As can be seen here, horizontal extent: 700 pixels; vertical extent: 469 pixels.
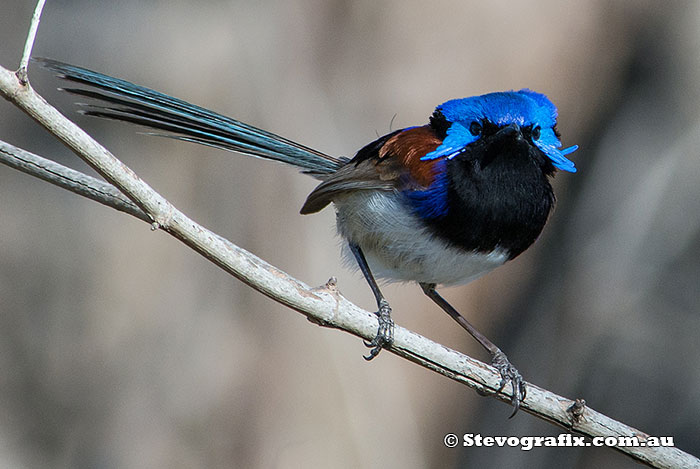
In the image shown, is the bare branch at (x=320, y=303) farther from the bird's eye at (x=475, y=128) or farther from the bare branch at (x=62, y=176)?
the bird's eye at (x=475, y=128)

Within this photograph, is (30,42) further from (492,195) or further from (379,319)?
(492,195)

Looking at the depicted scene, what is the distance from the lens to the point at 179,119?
3607 millimetres

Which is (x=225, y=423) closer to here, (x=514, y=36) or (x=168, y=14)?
(x=168, y=14)

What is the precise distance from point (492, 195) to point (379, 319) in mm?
665

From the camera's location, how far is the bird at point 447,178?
3236mm

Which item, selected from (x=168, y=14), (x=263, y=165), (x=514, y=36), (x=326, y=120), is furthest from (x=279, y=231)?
(x=514, y=36)

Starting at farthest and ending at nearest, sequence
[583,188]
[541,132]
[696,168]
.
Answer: [583,188], [696,168], [541,132]

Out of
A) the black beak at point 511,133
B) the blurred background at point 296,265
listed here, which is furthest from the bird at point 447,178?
the blurred background at point 296,265

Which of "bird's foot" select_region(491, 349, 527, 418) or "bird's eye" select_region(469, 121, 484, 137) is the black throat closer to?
"bird's eye" select_region(469, 121, 484, 137)

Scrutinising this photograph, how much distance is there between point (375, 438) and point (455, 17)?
9.80ft

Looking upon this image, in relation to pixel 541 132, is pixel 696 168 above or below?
above

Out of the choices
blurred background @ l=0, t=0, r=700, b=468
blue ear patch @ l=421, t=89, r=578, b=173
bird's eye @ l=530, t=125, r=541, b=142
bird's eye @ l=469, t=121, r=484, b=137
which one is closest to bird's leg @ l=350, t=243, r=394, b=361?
blue ear patch @ l=421, t=89, r=578, b=173

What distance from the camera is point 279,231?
18.0 feet

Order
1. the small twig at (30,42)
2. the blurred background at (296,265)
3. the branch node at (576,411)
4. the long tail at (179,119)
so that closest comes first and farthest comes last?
the small twig at (30,42) < the branch node at (576,411) < the long tail at (179,119) < the blurred background at (296,265)
